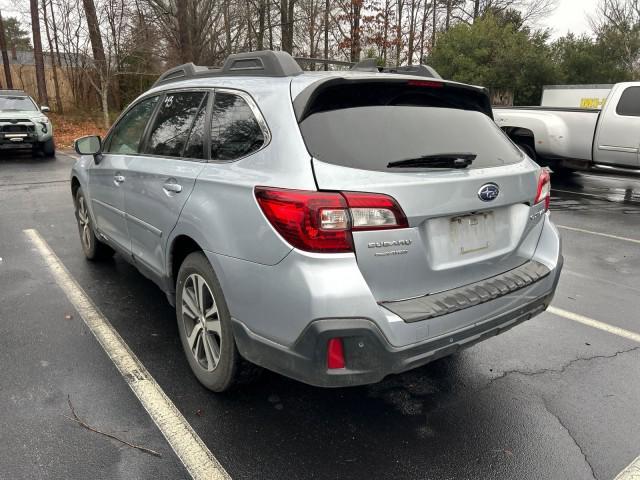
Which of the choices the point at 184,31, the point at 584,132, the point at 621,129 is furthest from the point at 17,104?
the point at 621,129

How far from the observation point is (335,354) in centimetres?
208

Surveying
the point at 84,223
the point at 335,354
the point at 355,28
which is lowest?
the point at 84,223

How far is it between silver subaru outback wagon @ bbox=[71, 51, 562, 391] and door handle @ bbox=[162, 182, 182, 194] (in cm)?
2

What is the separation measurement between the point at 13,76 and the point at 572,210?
2986cm

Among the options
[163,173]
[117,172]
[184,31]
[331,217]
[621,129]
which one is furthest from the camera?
[184,31]

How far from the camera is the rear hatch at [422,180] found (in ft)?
7.06

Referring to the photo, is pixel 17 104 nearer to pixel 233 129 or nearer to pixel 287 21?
pixel 233 129

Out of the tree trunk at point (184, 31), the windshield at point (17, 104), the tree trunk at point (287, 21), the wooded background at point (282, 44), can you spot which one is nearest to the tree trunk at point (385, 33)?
the wooded background at point (282, 44)

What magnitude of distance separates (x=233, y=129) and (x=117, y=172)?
1542mm

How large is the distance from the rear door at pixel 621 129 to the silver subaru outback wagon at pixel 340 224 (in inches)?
285

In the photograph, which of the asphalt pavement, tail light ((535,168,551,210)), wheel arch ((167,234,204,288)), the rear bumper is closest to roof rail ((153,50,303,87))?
wheel arch ((167,234,204,288))

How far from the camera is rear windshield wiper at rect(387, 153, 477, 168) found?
2299 millimetres

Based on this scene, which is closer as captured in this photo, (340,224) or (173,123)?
(340,224)

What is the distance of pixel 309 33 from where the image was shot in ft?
88.5
